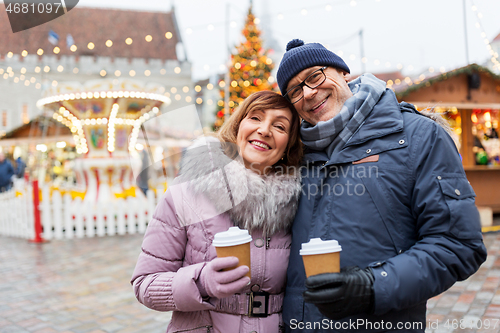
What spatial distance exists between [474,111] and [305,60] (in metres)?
8.26

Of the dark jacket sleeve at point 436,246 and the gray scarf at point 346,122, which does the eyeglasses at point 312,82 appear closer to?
the gray scarf at point 346,122

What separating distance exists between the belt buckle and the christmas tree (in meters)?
10.0

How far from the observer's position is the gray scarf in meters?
1.55

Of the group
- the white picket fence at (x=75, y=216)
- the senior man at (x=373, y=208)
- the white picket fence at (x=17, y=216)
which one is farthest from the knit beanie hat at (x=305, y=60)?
the white picket fence at (x=17, y=216)

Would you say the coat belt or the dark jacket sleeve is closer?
the dark jacket sleeve

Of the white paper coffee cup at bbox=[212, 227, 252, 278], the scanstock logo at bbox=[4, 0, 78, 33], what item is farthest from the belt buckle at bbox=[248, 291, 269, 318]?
the scanstock logo at bbox=[4, 0, 78, 33]

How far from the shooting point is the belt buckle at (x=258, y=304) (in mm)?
1573

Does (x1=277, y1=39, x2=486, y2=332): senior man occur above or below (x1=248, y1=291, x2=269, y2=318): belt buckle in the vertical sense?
above

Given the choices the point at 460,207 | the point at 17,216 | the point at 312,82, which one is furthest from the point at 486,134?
the point at 17,216

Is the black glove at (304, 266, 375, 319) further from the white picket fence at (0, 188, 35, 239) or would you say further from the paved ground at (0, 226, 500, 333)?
the white picket fence at (0, 188, 35, 239)

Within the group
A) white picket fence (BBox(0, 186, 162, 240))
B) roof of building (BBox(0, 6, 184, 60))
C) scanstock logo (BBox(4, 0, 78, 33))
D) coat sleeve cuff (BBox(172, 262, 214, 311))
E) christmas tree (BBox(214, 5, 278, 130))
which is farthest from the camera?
roof of building (BBox(0, 6, 184, 60))

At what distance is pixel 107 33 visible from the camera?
1115 inches

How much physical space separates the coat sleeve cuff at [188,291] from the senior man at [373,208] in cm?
37

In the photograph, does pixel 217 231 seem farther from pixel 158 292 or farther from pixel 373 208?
pixel 373 208
